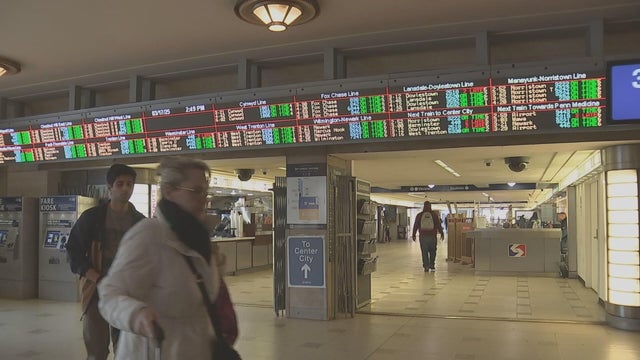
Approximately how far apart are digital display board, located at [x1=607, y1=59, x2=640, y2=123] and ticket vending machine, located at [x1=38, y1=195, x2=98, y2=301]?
782 centimetres

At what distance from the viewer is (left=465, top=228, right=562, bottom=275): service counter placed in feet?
43.1

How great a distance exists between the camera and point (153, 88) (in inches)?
342

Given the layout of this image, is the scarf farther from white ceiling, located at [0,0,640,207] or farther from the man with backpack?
the man with backpack

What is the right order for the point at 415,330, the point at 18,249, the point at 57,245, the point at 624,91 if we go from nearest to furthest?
the point at 624,91 < the point at 415,330 < the point at 57,245 < the point at 18,249

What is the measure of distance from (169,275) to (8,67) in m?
7.03

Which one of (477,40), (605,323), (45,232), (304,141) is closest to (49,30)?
(304,141)

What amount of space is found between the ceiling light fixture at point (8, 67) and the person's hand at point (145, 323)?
7.00 m

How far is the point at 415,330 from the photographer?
265 inches

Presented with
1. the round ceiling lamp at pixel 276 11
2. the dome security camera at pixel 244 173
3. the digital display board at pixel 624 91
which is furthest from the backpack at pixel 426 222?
the round ceiling lamp at pixel 276 11

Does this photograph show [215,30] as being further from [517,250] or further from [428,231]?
[517,250]

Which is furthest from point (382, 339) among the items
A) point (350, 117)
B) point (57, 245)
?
point (57, 245)

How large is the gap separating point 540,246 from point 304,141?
8.58m

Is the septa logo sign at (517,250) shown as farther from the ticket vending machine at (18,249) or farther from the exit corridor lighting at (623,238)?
the ticket vending machine at (18,249)

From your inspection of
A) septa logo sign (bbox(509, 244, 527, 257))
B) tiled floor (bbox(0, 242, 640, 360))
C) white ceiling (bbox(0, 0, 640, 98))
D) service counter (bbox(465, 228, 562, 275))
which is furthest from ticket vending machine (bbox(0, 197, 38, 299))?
septa logo sign (bbox(509, 244, 527, 257))
